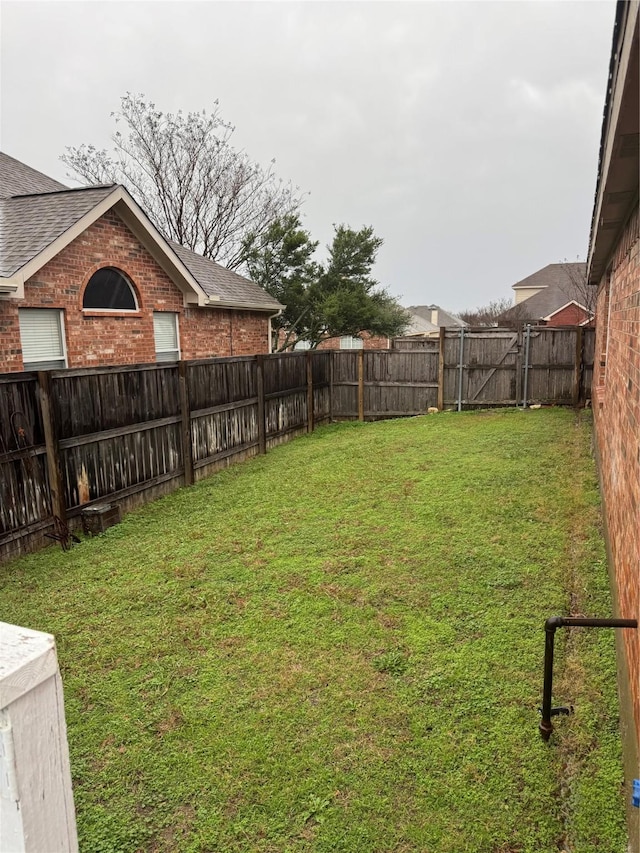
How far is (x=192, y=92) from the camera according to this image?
73.7 ft

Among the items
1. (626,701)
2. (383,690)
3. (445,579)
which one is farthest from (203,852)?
(445,579)

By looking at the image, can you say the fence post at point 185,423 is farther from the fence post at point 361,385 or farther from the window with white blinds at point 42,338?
the fence post at point 361,385

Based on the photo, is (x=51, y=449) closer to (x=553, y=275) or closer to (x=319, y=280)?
(x=319, y=280)

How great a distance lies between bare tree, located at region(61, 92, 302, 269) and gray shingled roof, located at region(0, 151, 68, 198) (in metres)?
11.8

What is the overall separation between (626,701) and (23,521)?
206 inches

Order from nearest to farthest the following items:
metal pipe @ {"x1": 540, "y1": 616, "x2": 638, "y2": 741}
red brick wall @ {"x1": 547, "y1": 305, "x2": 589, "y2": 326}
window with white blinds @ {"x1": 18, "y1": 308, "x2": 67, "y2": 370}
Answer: metal pipe @ {"x1": 540, "y1": 616, "x2": 638, "y2": 741} < window with white blinds @ {"x1": 18, "y1": 308, "x2": 67, "y2": 370} < red brick wall @ {"x1": 547, "y1": 305, "x2": 589, "y2": 326}

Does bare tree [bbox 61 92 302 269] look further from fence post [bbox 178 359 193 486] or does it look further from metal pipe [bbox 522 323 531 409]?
fence post [bbox 178 359 193 486]

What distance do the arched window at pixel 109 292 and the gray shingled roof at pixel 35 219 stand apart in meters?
1.05

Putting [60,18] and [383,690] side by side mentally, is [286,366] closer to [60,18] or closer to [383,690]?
[383,690]

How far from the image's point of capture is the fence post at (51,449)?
560 cm

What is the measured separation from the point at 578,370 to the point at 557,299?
27.4 meters

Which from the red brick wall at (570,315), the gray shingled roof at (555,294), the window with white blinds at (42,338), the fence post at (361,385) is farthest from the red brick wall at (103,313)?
the gray shingled roof at (555,294)

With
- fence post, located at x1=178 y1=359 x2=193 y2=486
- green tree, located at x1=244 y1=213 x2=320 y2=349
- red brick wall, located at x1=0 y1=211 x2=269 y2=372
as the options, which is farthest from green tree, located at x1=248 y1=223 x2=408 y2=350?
fence post, located at x1=178 y1=359 x2=193 y2=486

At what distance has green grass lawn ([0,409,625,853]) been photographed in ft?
7.96
